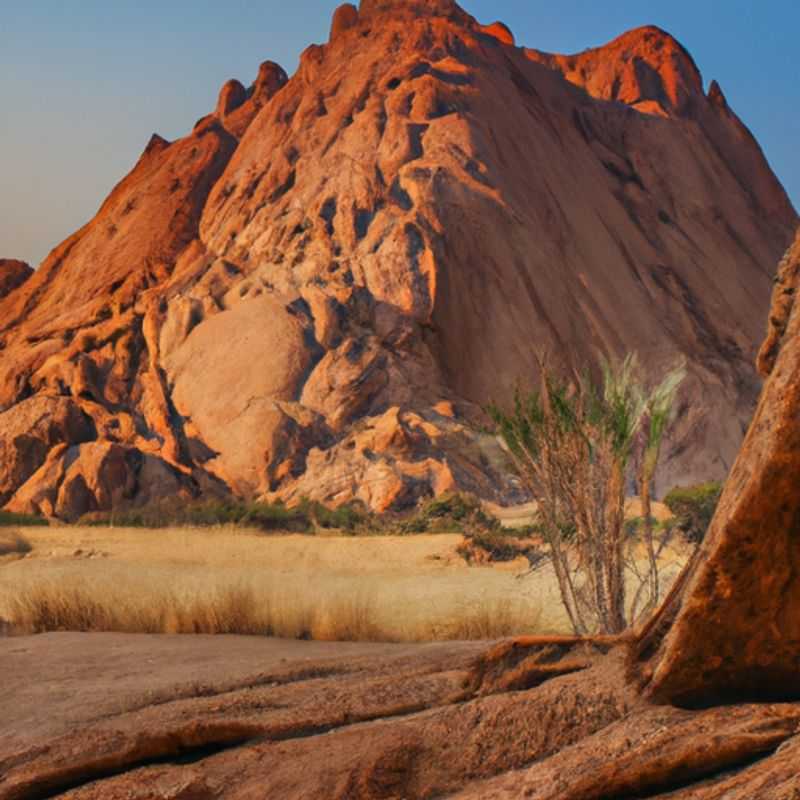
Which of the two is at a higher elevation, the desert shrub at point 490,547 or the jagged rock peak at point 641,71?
the jagged rock peak at point 641,71

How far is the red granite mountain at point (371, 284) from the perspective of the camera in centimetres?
2705

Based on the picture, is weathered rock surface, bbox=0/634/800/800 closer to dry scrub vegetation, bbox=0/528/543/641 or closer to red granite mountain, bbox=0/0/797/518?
dry scrub vegetation, bbox=0/528/543/641

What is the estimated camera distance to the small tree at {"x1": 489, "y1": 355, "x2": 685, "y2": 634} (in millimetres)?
7578

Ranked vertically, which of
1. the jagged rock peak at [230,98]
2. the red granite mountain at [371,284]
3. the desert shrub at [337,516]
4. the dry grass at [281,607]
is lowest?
the dry grass at [281,607]

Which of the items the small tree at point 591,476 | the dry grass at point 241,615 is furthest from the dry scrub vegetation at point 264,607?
the small tree at point 591,476

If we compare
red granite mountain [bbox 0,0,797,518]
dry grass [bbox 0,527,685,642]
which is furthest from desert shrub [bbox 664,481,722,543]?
dry grass [bbox 0,527,685,642]

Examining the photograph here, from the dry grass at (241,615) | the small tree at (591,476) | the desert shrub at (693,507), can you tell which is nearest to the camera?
the small tree at (591,476)

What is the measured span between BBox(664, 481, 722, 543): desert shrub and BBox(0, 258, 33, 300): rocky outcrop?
27581 millimetres

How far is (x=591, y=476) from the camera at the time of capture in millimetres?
7723

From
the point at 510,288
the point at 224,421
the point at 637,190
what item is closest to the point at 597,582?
the point at 224,421

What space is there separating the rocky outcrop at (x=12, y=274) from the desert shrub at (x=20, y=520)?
63.0 feet

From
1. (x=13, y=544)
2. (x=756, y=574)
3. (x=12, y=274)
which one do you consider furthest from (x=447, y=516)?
(x=12, y=274)

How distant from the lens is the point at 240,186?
36.0m

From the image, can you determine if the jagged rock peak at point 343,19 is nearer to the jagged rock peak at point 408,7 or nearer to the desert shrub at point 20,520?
the jagged rock peak at point 408,7
